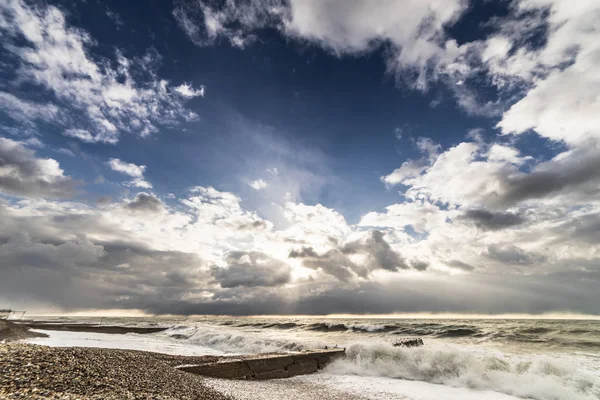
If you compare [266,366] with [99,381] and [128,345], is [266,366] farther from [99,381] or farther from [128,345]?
[128,345]

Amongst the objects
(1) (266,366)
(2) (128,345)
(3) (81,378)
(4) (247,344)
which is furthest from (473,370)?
(2) (128,345)

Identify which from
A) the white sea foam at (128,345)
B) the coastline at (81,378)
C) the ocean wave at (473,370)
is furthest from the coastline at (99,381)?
the white sea foam at (128,345)

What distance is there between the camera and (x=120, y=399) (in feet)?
19.7

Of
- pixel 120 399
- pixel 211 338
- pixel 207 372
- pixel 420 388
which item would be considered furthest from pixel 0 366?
pixel 211 338

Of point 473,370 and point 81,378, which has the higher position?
point 81,378

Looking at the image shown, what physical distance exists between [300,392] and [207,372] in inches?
→ 165

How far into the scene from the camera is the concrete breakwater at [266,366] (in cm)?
1273

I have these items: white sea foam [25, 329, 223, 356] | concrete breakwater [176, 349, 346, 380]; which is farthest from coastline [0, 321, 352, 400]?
white sea foam [25, 329, 223, 356]

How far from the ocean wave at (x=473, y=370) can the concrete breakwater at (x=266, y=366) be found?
3.23ft

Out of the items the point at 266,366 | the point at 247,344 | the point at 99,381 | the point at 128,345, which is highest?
the point at 99,381

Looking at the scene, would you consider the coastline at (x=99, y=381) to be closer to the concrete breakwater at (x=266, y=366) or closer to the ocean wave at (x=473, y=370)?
the concrete breakwater at (x=266, y=366)

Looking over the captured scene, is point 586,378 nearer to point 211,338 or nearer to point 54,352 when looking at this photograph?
point 54,352

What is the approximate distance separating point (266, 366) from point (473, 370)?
31.5 feet

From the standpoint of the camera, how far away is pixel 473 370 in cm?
1375
